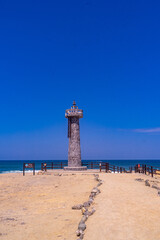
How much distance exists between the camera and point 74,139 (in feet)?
95.2

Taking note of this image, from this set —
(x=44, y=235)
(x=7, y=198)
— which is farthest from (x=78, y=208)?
(x=7, y=198)

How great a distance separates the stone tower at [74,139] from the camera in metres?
29.0

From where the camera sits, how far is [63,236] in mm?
6555

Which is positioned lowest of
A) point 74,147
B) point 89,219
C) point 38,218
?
point 38,218

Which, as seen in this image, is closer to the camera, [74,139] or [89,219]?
[89,219]

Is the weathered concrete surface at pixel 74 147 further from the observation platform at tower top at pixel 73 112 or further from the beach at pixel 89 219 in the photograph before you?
the beach at pixel 89 219

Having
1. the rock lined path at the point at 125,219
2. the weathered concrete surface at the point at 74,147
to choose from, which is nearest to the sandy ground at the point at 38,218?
the rock lined path at the point at 125,219

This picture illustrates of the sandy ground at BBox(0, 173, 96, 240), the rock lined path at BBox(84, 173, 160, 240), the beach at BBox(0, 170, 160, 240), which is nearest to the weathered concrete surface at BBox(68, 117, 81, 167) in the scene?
the sandy ground at BBox(0, 173, 96, 240)

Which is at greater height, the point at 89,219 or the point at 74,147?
the point at 74,147

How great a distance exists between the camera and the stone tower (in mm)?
28953

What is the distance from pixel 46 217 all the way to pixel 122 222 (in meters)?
3.35

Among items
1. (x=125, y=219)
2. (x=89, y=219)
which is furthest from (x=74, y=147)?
(x=125, y=219)

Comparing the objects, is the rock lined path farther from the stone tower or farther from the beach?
the stone tower

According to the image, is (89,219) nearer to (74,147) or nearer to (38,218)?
(38,218)
